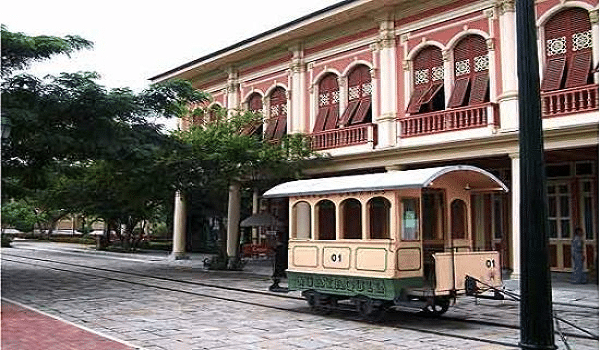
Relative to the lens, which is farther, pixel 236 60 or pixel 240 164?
pixel 236 60

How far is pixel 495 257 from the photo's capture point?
11.8 m

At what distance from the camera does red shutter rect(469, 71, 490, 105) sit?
17812 mm

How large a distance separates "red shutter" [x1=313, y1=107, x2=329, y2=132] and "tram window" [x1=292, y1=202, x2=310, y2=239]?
941 cm

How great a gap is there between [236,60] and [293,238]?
14.1 meters

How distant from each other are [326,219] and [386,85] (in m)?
8.51

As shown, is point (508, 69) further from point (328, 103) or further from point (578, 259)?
point (328, 103)

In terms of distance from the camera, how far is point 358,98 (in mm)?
21469

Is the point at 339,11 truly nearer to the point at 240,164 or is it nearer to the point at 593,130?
the point at 240,164

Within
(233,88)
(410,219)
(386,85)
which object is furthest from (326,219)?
(233,88)

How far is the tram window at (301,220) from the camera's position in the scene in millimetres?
13156

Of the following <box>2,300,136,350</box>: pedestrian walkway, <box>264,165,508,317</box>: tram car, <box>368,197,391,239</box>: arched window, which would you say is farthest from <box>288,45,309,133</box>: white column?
<box>2,300,136,350</box>: pedestrian walkway

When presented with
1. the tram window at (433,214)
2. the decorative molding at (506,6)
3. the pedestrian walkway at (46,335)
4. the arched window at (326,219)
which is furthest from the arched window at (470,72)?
the pedestrian walkway at (46,335)

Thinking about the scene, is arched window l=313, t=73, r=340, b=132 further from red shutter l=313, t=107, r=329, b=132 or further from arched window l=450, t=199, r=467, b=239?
arched window l=450, t=199, r=467, b=239

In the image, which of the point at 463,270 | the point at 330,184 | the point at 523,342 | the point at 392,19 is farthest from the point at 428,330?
the point at 392,19
